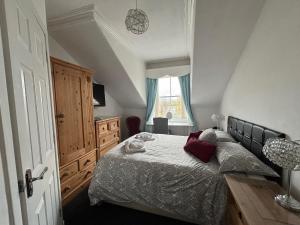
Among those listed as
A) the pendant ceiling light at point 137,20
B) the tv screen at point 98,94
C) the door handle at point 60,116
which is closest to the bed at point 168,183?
the door handle at point 60,116

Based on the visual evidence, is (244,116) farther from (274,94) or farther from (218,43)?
(218,43)

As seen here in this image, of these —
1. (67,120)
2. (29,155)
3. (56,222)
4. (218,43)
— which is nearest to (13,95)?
(29,155)

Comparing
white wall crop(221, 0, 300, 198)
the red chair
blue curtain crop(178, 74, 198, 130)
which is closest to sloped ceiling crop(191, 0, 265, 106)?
white wall crop(221, 0, 300, 198)

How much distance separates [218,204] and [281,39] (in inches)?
66.7

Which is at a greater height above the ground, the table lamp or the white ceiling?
the white ceiling

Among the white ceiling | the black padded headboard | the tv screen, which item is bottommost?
the black padded headboard

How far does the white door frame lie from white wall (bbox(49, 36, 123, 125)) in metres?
2.56

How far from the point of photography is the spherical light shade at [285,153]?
102 cm

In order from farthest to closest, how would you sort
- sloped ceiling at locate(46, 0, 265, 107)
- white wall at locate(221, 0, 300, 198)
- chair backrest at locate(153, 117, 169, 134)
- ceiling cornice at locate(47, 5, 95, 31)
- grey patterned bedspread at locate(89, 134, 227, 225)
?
chair backrest at locate(153, 117, 169, 134) < ceiling cornice at locate(47, 5, 95, 31) < sloped ceiling at locate(46, 0, 265, 107) < grey patterned bedspread at locate(89, 134, 227, 225) < white wall at locate(221, 0, 300, 198)

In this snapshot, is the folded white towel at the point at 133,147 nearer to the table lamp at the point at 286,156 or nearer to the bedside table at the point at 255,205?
the bedside table at the point at 255,205

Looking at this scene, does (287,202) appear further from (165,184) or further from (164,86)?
(164,86)

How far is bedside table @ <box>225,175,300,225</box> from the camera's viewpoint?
0.97 m

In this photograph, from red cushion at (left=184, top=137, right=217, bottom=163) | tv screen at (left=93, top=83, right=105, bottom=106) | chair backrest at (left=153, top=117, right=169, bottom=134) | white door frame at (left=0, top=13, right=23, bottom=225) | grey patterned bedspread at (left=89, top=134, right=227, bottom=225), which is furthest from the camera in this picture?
chair backrest at (left=153, top=117, right=169, bottom=134)

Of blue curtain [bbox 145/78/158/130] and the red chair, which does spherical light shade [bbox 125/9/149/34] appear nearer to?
blue curtain [bbox 145/78/158/130]
